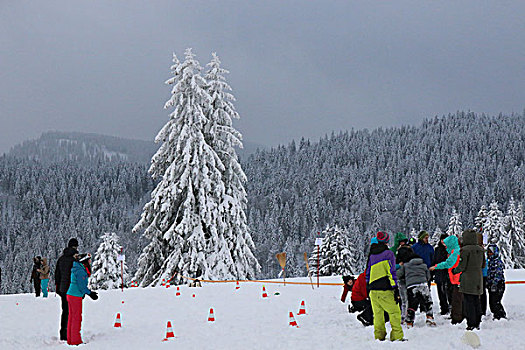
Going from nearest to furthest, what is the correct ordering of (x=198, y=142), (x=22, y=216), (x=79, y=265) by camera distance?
(x=79, y=265) < (x=198, y=142) < (x=22, y=216)

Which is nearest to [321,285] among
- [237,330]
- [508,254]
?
[237,330]

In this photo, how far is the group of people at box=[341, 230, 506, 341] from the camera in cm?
843

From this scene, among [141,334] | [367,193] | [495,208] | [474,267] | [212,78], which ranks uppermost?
[367,193]

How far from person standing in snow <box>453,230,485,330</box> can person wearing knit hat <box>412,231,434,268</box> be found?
1.00 meters

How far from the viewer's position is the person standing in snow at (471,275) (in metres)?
8.90

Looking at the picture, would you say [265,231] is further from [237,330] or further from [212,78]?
[237,330]

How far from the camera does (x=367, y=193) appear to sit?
181125mm

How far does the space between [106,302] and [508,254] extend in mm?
42451

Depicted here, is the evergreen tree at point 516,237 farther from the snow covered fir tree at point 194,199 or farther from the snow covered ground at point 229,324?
the snow covered ground at point 229,324

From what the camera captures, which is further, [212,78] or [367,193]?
[367,193]

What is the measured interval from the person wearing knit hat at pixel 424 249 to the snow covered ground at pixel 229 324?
1.19 metres

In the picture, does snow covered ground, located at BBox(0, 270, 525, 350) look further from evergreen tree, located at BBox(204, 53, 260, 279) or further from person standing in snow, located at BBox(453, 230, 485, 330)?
evergreen tree, located at BBox(204, 53, 260, 279)

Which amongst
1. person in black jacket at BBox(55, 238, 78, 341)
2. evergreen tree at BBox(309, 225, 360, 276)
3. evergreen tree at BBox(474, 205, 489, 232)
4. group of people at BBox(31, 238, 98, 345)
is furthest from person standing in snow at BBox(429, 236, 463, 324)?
evergreen tree at BBox(474, 205, 489, 232)

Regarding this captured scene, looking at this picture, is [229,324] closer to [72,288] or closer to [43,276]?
[72,288]
